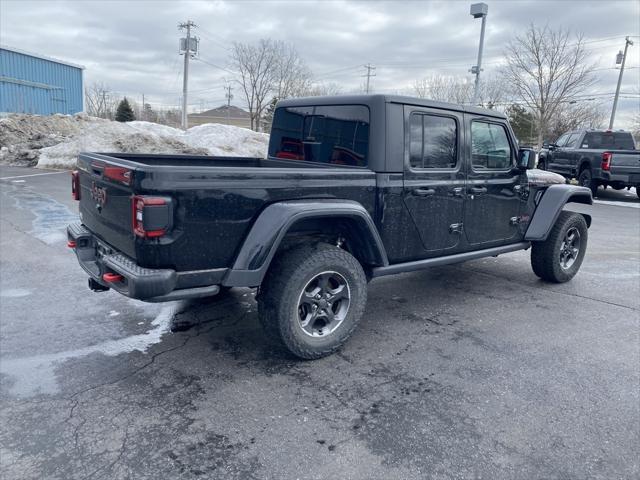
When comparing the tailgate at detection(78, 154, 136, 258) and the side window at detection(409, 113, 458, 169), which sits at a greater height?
the side window at detection(409, 113, 458, 169)

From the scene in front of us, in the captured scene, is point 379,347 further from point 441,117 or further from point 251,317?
point 441,117

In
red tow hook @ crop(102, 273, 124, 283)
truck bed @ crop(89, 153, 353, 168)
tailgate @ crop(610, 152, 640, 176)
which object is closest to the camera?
red tow hook @ crop(102, 273, 124, 283)

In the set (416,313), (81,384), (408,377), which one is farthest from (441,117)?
(81,384)

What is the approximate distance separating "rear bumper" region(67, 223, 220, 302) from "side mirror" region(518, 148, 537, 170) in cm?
347

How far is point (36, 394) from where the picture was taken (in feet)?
10.3

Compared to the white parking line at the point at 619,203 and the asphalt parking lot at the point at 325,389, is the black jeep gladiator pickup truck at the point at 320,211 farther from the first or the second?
the white parking line at the point at 619,203

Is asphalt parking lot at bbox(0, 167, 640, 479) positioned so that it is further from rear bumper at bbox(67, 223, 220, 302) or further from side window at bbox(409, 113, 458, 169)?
side window at bbox(409, 113, 458, 169)

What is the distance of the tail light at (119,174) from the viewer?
9.69ft

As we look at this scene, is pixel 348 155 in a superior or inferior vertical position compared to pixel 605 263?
superior

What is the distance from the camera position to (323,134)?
445 centimetres

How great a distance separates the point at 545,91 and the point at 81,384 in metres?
29.6

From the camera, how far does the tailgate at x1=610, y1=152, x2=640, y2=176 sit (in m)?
13.9

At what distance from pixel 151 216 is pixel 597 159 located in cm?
1511

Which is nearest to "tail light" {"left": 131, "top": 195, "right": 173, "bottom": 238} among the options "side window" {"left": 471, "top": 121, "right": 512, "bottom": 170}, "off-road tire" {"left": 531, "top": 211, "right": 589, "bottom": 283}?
"side window" {"left": 471, "top": 121, "right": 512, "bottom": 170}
